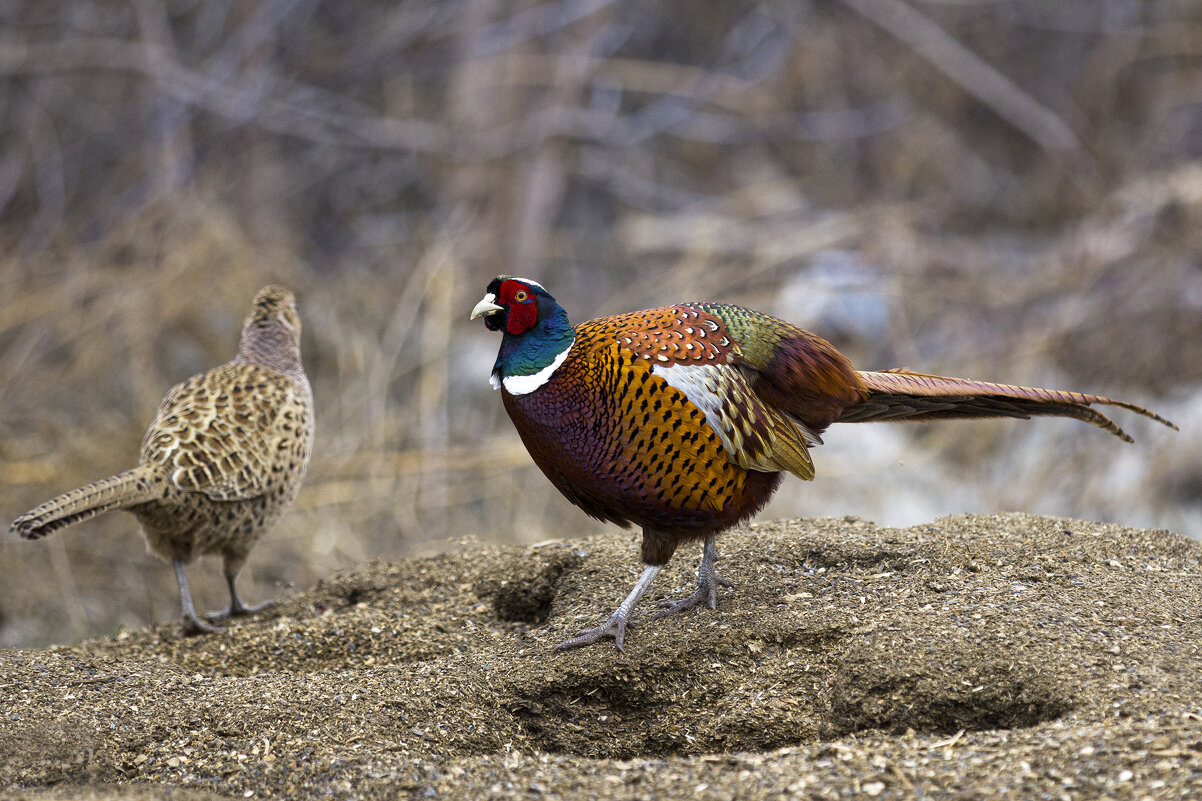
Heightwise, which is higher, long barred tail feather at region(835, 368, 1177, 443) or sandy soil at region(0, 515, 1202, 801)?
long barred tail feather at region(835, 368, 1177, 443)

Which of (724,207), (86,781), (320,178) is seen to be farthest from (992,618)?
(320,178)

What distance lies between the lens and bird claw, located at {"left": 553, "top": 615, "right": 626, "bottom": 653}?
375cm

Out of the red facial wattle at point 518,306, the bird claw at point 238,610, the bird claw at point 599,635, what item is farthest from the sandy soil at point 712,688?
the red facial wattle at point 518,306

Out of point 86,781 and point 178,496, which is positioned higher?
point 178,496

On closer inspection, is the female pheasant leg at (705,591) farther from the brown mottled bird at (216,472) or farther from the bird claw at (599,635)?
the brown mottled bird at (216,472)

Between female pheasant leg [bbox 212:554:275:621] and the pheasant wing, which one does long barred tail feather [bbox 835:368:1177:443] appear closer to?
the pheasant wing

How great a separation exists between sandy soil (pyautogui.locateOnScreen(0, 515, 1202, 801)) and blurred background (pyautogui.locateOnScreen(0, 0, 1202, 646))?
1.58 m

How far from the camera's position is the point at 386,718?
3.38m

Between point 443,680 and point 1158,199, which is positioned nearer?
point 443,680

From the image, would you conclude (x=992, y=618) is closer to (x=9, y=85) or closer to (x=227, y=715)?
(x=227, y=715)

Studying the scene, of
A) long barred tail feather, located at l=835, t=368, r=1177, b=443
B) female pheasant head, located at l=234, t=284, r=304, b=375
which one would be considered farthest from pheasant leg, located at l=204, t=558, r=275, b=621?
long barred tail feather, located at l=835, t=368, r=1177, b=443

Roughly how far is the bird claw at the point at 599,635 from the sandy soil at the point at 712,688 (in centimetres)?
4

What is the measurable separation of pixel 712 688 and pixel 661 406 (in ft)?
2.75

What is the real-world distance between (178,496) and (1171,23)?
11.7 meters
